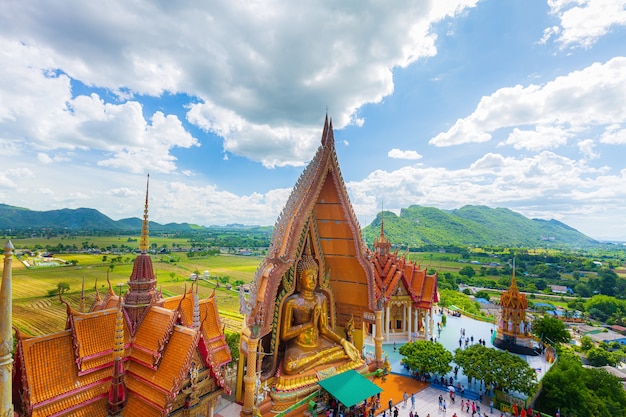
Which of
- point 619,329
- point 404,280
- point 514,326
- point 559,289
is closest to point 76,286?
point 404,280

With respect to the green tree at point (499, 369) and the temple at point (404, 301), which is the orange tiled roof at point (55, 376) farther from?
the temple at point (404, 301)

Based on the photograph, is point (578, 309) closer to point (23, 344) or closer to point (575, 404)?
point (575, 404)

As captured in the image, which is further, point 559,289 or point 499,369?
point 559,289

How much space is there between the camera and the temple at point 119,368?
6.97 meters

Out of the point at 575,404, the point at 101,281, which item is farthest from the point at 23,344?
the point at 101,281

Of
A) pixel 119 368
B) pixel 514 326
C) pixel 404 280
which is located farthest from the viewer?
pixel 404 280

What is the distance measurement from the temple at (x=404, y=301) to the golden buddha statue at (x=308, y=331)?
39.7 feet

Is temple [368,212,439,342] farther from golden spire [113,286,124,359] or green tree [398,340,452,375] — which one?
golden spire [113,286,124,359]

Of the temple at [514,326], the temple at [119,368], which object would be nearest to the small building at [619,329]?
the temple at [514,326]

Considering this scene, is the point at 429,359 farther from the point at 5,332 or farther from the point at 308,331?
the point at 5,332

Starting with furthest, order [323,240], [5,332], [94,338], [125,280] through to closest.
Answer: [125,280] → [323,240] → [94,338] → [5,332]

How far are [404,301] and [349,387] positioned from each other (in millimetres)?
14612

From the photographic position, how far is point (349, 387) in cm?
1010

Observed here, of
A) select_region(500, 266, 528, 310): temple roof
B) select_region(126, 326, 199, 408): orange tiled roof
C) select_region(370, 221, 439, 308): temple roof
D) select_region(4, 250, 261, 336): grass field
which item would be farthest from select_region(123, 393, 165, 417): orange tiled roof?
select_region(500, 266, 528, 310): temple roof
